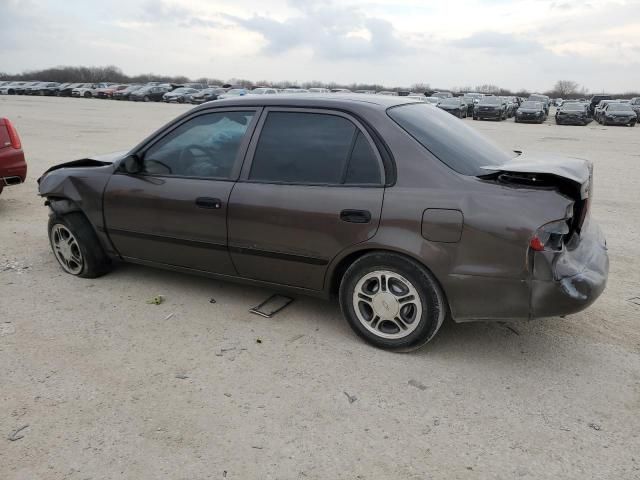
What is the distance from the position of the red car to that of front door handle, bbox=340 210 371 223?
5324 millimetres

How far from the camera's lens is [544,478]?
7.52 feet

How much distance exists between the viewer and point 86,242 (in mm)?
4461

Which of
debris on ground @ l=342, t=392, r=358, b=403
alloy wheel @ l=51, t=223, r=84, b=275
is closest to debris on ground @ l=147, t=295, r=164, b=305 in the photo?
alloy wheel @ l=51, t=223, r=84, b=275

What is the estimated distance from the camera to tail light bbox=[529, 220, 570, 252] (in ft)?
9.27

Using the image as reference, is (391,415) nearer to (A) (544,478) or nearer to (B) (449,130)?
(A) (544,478)

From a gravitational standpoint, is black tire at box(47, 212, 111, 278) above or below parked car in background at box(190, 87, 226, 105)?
below

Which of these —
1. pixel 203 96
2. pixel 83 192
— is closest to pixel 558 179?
pixel 83 192

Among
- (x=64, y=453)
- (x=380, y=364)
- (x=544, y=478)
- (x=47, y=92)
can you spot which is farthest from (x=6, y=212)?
(x=47, y=92)

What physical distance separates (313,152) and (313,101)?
39 centimetres

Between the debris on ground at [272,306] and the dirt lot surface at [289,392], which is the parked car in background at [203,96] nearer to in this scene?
the dirt lot surface at [289,392]

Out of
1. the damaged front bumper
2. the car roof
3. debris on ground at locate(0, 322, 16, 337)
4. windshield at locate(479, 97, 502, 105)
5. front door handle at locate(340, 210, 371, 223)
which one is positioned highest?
windshield at locate(479, 97, 502, 105)

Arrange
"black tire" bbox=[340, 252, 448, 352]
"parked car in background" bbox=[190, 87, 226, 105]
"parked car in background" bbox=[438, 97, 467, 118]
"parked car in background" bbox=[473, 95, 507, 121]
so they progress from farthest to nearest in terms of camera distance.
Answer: "parked car in background" bbox=[190, 87, 226, 105] < "parked car in background" bbox=[438, 97, 467, 118] < "parked car in background" bbox=[473, 95, 507, 121] < "black tire" bbox=[340, 252, 448, 352]

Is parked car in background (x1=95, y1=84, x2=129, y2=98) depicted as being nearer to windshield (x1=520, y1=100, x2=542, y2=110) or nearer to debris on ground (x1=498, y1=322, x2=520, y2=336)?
windshield (x1=520, y1=100, x2=542, y2=110)

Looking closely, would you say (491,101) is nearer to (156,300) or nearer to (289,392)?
(156,300)
